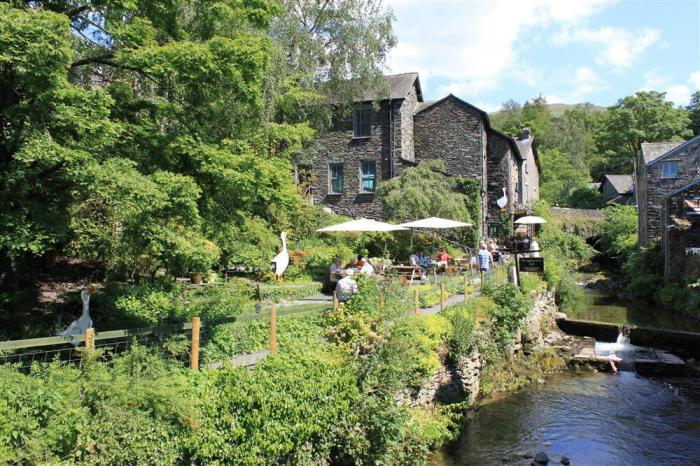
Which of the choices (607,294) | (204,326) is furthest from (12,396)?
(607,294)

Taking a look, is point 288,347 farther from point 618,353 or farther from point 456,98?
point 456,98

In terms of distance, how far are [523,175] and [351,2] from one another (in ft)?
67.0

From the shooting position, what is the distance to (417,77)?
→ 107 feet

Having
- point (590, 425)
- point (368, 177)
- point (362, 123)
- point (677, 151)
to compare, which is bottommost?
point (590, 425)

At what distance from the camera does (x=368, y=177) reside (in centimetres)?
3144

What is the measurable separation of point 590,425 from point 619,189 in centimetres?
5420

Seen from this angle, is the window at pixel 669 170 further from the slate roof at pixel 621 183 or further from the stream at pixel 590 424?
the stream at pixel 590 424

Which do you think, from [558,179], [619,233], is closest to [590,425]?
[619,233]

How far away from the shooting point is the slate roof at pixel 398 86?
1190 inches

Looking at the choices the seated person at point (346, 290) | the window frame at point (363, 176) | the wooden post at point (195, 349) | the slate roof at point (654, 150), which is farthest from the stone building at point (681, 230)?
the wooden post at point (195, 349)

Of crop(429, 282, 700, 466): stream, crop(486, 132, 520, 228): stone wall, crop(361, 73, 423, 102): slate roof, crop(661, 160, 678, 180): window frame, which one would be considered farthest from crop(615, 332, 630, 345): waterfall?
crop(661, 160, 678, 180): window frame

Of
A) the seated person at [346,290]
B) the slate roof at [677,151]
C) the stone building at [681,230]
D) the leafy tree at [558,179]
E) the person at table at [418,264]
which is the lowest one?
the seated person at [346,290]

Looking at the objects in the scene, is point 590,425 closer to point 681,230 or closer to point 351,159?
point 351,159

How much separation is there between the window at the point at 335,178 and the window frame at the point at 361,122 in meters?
1.96
